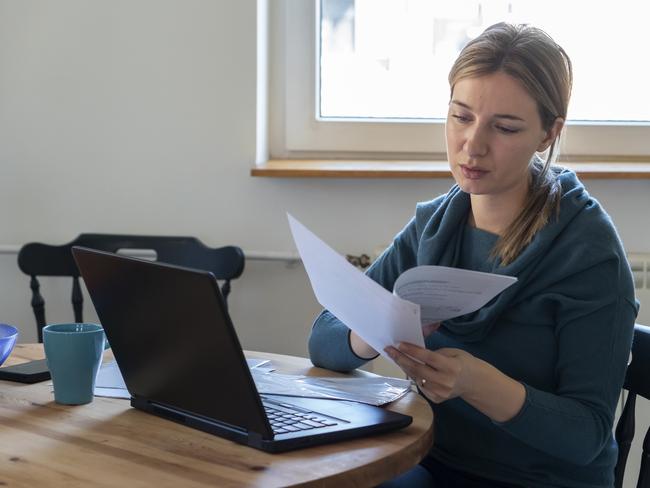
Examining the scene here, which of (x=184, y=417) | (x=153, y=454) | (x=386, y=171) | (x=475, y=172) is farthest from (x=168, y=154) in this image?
(x=153, y=454)

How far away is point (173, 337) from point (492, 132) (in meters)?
0.54

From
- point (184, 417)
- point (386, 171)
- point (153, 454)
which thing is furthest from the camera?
point (386, 171)

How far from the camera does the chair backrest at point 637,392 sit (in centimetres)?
127

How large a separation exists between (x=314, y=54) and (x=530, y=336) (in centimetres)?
125

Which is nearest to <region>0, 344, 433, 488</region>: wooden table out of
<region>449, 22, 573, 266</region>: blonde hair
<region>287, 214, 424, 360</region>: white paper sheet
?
<region>287, 214, 424, 360</region>: white paper sheet

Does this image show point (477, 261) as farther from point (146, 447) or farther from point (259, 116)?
point (259, 116)

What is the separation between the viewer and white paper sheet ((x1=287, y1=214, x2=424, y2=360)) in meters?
1.03

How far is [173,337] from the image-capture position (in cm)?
107

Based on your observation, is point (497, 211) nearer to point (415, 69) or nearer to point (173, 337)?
point (173, 337)

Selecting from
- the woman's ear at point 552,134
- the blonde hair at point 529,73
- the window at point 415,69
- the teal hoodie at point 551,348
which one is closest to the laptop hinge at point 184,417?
the teal hoodie at point 551,348

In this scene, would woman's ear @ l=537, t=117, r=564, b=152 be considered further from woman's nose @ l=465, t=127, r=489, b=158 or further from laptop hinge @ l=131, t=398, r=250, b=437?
laptop hinge @ l=131, t=398, r=250, b=437

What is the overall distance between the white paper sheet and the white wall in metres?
1.08

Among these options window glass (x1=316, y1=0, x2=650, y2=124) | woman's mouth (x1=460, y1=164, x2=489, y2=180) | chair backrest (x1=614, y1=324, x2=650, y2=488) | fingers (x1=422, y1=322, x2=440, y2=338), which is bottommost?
chair backrest (x1=614, y1=324, x2=650, y2=488)

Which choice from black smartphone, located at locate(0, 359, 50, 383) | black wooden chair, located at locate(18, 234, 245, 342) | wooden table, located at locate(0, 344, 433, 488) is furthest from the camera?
black wooden chair, located at locate(18, 234, 245, 342)
